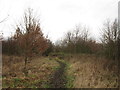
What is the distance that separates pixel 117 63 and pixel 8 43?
86.6 ft

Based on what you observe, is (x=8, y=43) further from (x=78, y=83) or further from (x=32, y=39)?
(x=78, y=83)

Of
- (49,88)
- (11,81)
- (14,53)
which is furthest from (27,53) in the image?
(14,53)

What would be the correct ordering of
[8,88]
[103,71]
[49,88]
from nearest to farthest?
[8,88] < [49,88] < [103,71]

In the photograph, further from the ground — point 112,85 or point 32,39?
point 32,39

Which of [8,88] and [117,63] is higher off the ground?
[117,63]

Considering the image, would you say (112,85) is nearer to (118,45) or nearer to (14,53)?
(118,45)

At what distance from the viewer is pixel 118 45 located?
554 inches

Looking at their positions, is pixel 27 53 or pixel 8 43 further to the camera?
pixel 8 43

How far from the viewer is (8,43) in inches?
1359

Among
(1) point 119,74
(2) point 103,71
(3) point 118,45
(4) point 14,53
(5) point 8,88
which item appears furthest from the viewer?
(4) point 14,53

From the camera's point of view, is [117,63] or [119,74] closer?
[119,74]

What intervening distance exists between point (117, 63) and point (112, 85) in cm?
345

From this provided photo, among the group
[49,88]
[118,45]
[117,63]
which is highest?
[118,45]

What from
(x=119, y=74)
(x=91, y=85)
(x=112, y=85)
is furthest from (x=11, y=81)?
(x=119, y=74)
